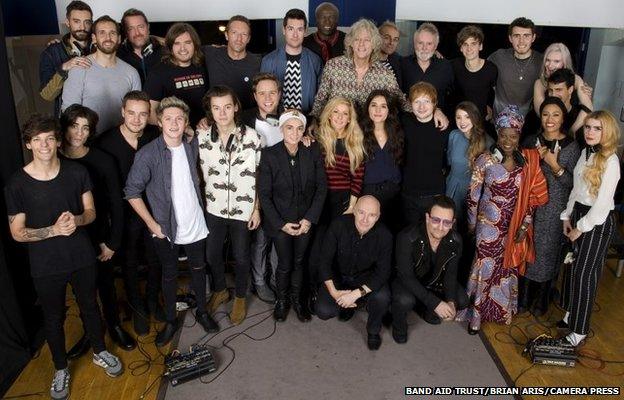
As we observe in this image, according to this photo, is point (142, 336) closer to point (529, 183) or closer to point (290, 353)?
point (290, 353)

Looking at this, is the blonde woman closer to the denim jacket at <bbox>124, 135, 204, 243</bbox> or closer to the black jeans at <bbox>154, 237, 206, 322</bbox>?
the denim jacket at <bbox>124, 135, 204, 243</bbox>

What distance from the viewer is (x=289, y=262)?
3.53m

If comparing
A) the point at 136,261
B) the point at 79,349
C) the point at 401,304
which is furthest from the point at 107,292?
the point at 401,304

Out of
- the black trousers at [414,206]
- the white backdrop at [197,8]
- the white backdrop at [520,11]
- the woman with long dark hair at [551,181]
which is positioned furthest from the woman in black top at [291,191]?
the white backdrop at [520,11]

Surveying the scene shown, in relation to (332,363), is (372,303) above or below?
above

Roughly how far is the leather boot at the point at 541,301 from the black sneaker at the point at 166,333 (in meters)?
2.46

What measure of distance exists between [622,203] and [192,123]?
3.67 metres

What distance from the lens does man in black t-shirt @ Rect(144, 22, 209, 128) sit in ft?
11.3

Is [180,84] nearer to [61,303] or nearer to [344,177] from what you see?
[344,177]

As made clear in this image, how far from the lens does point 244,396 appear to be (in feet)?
9.68

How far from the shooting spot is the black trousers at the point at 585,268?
3.11 m

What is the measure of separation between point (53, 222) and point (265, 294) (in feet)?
5.42

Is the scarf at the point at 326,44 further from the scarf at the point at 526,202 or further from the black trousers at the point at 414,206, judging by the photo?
the scarf at the point at 526,202

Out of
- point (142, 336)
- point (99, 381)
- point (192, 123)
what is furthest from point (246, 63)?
point (99, 381)
